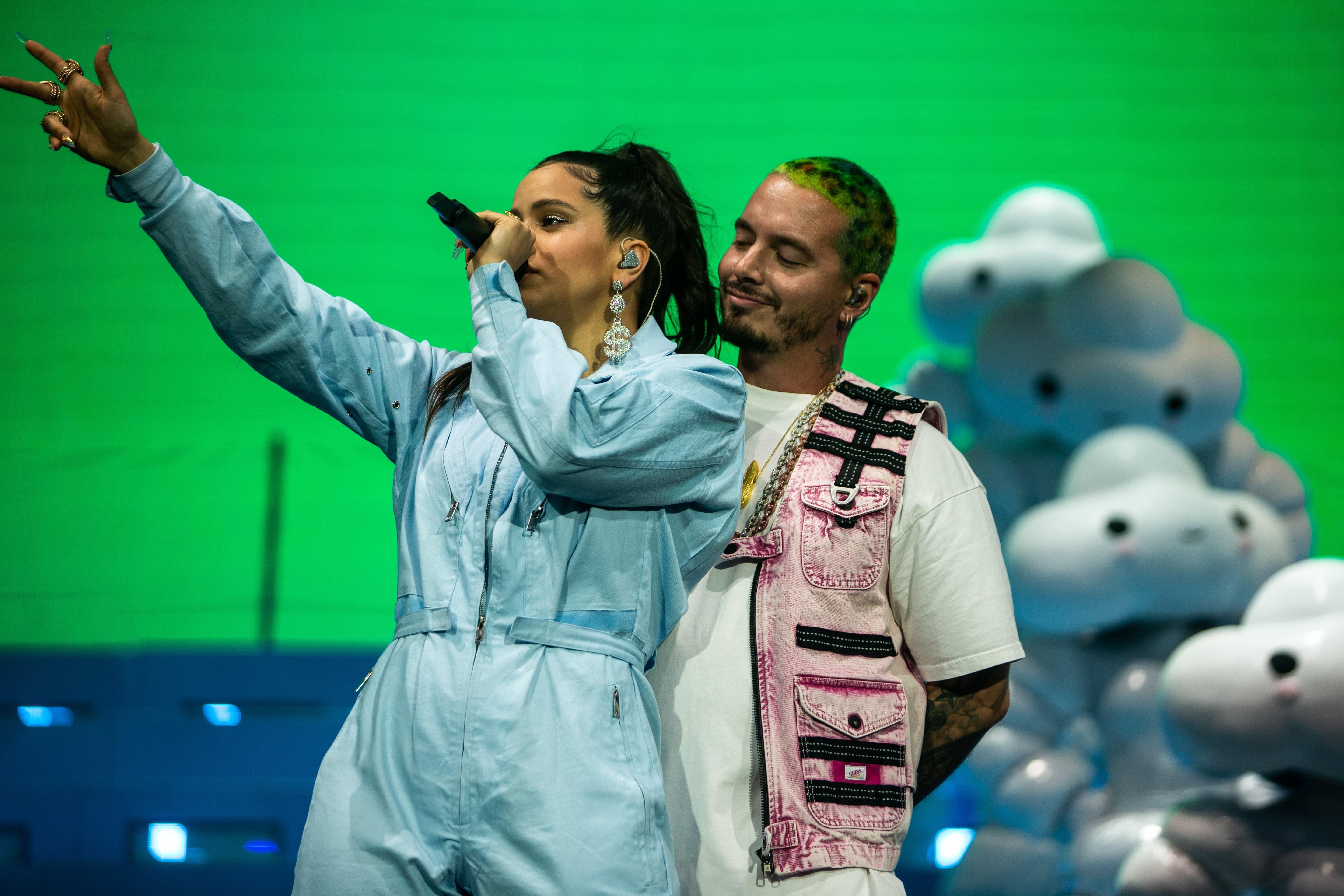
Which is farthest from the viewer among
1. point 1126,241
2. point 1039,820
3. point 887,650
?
point 1126,241

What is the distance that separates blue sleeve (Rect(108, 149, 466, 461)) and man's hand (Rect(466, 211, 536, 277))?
14 centimetres

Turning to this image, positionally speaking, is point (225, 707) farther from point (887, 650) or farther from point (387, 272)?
point (887, 650)

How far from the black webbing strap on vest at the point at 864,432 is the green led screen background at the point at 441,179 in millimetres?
1608

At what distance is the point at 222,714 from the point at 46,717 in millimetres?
417

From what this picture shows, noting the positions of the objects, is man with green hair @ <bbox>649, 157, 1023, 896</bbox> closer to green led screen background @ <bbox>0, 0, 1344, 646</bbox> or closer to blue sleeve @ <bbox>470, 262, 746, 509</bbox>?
blue sleeve @ <bbox>470, 262, 746, 509</bbox>

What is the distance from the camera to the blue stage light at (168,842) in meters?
3.05

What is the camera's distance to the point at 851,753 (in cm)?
146

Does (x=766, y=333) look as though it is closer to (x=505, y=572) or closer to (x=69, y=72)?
(x=505, y=572)

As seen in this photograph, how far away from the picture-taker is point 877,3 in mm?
3559

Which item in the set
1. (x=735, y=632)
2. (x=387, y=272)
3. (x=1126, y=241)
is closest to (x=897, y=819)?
(x=735, y=632)

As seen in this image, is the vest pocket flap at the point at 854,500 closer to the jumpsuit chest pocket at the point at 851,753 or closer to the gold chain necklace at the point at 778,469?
the gold chain necklace at the point at 778,469

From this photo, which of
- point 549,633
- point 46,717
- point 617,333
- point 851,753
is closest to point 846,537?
Result: point 851,753

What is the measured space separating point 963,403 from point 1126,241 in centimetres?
73

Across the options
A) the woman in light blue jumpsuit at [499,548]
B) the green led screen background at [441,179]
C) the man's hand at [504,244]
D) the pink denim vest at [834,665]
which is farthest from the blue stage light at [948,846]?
the man's hand at [504,244]
